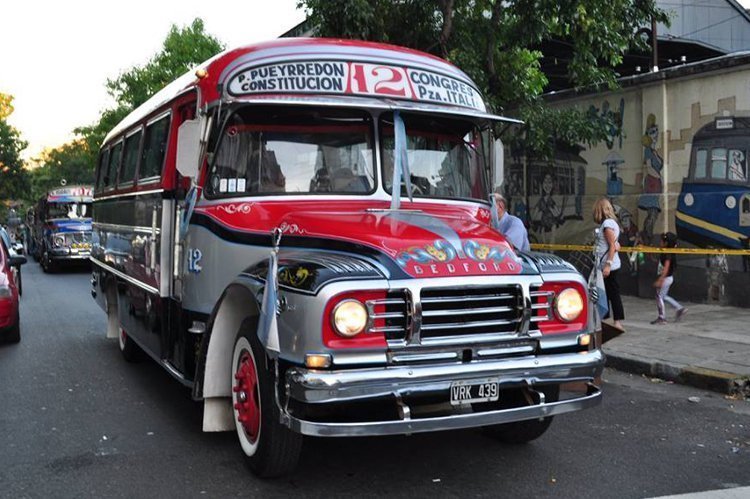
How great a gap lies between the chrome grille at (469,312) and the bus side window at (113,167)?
524cm

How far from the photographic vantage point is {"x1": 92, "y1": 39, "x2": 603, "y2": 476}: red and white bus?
12.5ft

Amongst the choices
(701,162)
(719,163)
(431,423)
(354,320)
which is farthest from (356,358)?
(701,162)

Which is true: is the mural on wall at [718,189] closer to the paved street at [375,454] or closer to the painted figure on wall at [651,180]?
the painted figure on wall at [651,180]

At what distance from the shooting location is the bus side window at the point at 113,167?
812cm

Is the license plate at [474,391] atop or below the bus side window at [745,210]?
below

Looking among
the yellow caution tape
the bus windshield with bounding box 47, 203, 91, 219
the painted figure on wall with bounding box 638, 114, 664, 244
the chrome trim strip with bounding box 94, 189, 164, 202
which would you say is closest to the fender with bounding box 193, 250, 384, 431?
the chrome trim strip with bounding box 94, 189, 164, 202

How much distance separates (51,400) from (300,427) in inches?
149

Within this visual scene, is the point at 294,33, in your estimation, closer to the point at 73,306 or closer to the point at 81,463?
the point at 73,306

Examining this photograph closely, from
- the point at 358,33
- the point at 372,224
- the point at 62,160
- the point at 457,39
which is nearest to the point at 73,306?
the point at 358,33

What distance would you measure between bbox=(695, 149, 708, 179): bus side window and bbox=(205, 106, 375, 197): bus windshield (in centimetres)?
825

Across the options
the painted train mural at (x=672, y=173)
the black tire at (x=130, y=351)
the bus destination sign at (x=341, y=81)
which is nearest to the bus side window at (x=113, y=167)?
the black tire at (x=130, y=351)

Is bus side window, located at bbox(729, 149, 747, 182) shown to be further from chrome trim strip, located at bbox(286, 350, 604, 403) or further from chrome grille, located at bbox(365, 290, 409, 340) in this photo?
chrome grille, located at bbox(365, 290, 409, 340)

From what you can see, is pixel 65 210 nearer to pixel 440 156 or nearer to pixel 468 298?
pixel 440 156

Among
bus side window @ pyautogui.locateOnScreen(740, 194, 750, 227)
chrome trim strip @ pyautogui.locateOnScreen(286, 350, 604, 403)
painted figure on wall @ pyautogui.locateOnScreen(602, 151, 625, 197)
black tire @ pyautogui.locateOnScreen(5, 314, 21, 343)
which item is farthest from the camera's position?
painted figure on wall @ pyautogui.locateOnScreen(602, 151, 625, 197)
